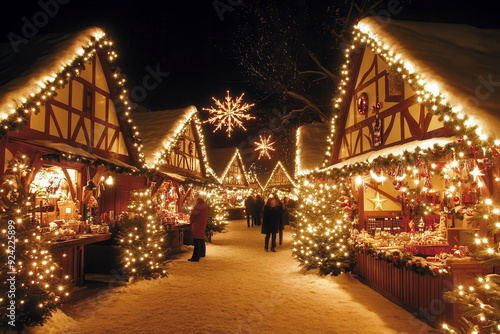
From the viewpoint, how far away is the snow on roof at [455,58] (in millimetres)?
5008

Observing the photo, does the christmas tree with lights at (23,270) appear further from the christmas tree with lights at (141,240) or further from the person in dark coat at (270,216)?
the person in dark coat at (270,216)

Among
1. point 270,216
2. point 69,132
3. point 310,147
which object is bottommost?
point 270,216

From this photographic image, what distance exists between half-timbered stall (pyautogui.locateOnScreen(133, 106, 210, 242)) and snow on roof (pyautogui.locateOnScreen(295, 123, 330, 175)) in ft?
13.7

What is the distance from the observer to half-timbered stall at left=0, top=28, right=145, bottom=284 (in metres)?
6.96

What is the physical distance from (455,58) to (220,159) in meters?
26.7

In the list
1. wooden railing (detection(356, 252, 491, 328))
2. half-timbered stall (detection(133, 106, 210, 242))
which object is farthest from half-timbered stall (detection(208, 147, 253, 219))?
wooden railing (detection(356, 252, 491, 328))

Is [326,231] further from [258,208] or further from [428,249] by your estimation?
[258,208]

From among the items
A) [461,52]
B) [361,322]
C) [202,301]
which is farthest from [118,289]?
[461,52]

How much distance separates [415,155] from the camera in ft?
20.4

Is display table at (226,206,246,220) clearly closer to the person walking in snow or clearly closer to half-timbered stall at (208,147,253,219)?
half-timbered stall at (208,147,253,219)

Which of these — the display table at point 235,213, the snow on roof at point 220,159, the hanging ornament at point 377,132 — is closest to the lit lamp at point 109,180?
the hanging ornament at point 377,132

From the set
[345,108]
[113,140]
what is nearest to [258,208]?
[345,108]

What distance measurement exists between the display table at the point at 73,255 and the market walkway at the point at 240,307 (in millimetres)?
898

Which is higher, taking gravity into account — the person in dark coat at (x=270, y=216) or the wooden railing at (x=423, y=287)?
the person in dark coat at (x=270, y=216)
